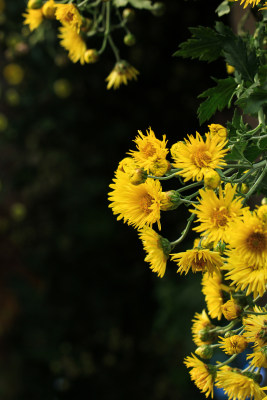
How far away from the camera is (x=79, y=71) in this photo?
277cm

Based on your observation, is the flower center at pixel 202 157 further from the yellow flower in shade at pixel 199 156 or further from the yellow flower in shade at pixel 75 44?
the yellow flower in shade at pixel 75 44

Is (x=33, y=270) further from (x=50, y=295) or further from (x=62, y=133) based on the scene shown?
(x=62, y=133)

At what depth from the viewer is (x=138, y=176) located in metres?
0.61

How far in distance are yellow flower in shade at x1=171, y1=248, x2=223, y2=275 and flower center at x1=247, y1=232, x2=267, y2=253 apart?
5 cm

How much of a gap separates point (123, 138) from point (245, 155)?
2.26 metres

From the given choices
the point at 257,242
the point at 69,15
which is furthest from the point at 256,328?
the point at 69,15

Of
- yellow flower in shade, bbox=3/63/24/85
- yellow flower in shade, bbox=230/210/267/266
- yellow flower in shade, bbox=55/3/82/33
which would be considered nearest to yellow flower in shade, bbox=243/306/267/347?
yellow flower in shade, bbox=230/210/267/266

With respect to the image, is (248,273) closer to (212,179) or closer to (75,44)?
(212,179)

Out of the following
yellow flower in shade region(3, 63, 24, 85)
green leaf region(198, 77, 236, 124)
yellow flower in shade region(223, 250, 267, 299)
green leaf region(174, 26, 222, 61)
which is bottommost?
yellow flower in shade region(223, 250, 267, 299)

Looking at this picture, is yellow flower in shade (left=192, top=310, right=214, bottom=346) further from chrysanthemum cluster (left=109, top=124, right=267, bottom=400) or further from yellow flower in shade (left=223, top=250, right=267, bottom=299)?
yellow flower in shade (left=223, top=250, right=267, bottom=299)

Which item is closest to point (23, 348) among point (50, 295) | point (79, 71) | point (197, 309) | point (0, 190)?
point (50, 295)

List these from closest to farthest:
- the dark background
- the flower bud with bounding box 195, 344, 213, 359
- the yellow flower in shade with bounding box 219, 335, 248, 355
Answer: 1. the yellow flower in shade with bounding box 219, 335, 248, 355
2. the flower bud with bounding box 195, 344, 213, 359
3. the dark background

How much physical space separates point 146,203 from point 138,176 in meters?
0.04

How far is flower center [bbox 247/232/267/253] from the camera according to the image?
0.54m
